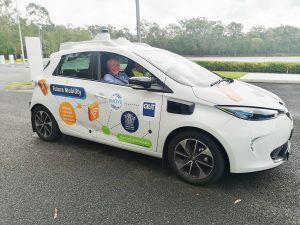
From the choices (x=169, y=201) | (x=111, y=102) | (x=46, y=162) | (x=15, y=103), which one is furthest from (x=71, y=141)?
(x=15, y=103)

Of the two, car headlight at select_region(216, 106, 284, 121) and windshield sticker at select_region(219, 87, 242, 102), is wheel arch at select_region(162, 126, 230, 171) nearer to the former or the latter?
car headlight at select_region(216, 106, 284, 121)

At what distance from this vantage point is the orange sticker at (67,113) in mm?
4230

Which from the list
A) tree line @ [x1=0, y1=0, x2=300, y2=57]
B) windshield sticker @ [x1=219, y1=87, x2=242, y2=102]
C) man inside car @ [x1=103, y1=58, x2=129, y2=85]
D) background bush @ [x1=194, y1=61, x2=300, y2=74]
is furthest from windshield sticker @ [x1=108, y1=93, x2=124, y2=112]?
tree line @ [x1=0, y1=0, x2=300, y2=57]

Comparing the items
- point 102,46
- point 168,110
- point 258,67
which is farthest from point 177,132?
point 258,67

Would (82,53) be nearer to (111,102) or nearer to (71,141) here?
(111,102)

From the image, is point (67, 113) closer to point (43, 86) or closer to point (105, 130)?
point (43, 86)

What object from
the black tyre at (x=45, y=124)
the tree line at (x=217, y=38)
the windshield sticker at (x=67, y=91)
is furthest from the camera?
the tree line at (x=217, y=38)

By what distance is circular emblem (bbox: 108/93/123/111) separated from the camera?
364 cm

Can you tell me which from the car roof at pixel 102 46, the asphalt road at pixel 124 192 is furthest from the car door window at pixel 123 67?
the asphalt road at pixel 124 192

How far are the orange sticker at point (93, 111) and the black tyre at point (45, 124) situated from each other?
94cm

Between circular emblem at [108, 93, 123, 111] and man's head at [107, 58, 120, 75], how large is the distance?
40 centimetres

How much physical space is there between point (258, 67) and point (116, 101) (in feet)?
53.2

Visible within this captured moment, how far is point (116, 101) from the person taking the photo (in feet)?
12.0

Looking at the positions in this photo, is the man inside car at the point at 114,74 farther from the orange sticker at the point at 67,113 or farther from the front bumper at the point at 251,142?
the front bumper at the point at 251,142
